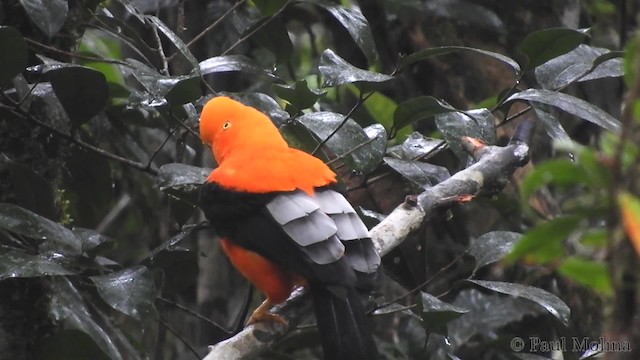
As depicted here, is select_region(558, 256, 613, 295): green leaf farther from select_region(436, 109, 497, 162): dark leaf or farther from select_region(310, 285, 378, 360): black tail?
select_region(436, 109, 497, 162): dark leaf

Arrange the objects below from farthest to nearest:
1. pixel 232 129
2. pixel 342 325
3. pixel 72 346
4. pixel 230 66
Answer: pixel 232 129
pixel 230 66
pixel 72 346
pixel 342 325

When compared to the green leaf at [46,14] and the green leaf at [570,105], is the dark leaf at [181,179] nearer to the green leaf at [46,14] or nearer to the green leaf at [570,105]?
the green leaf at [46,14]

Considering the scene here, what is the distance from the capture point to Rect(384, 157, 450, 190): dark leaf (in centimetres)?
300

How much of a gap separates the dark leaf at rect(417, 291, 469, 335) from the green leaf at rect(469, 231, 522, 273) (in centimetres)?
32

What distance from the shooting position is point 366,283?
258 cm

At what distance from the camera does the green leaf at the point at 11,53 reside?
110 inches

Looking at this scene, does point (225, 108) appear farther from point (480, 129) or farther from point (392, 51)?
point (392, 51)

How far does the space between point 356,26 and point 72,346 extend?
1.56m

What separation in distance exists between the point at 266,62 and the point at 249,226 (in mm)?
2481

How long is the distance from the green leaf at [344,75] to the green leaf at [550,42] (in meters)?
0.52

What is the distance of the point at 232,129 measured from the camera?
3.29m

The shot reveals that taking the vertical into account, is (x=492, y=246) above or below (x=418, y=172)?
below

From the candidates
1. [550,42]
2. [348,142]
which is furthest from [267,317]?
[550,42]

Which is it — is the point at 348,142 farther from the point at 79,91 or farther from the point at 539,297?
the point at 79,91
